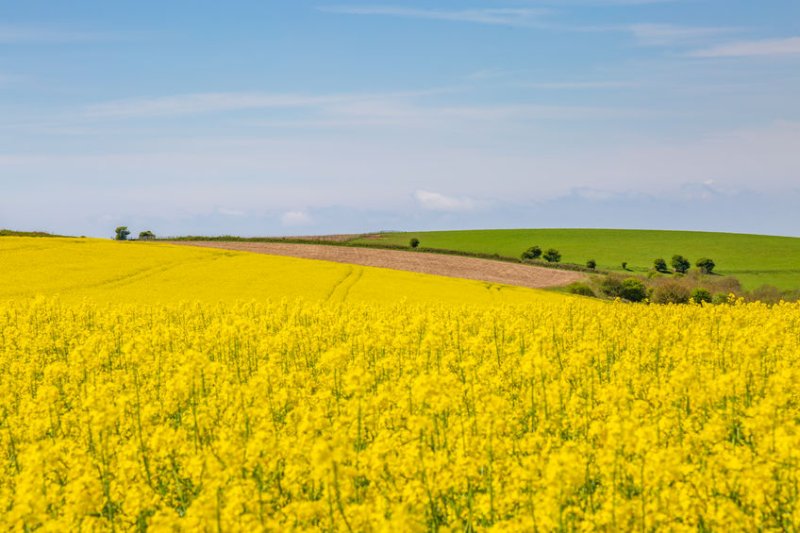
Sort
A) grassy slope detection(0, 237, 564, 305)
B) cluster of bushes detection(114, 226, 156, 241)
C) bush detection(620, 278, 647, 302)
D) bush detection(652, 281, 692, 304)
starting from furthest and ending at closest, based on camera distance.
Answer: cluster of bushes detection(114, 226, 156, 241) < bush detection(620, 278, 647, 302) < bush detection(652, 281, 692, 304) < grassy slope detection(0, 237, 564, 305)

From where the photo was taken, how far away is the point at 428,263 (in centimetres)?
5066

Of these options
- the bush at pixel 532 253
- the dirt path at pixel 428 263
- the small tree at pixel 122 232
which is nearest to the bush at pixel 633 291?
the dirt path at pixel 428 263

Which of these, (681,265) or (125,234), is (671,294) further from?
(125,234)

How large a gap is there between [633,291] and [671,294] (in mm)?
2852

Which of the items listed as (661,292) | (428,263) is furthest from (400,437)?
(428,263)

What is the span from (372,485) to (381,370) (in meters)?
6.12

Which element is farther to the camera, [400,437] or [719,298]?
[719,298]

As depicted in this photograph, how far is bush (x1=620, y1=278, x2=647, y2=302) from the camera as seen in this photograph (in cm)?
4582

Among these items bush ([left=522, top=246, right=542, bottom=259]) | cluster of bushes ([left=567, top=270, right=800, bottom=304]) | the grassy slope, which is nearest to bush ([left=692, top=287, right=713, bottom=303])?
cluster of bushes ([left=567, top=270, right=800, bottom=304])

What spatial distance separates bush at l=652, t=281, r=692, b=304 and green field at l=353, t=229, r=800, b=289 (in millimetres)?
26154

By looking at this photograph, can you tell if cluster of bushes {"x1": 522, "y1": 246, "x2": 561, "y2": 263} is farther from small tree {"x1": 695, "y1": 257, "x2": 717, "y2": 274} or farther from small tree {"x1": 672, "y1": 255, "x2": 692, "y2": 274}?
small tree {"x1": 695, "y1": 257, "x2": 717, "y2": 274}

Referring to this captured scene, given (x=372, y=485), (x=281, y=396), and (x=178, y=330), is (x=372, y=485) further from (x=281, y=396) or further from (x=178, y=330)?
(x=178, y=330)

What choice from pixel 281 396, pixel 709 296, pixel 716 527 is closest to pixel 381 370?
pixel 281 396

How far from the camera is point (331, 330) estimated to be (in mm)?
16938
